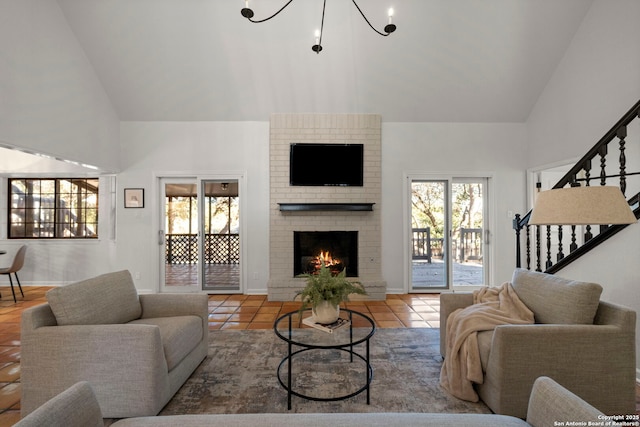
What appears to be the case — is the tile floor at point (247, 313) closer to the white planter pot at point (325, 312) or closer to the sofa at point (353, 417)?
the white planter pot at point (325, 312)

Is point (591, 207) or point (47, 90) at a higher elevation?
point (47, 90)

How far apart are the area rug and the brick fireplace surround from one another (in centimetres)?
172

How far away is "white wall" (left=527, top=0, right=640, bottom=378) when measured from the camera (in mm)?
2281

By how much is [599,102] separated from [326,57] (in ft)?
11.1

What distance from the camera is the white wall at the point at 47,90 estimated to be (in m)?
2.91

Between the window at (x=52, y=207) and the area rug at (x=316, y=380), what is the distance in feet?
13.7

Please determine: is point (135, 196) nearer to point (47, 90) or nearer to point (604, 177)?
point (47, 90)

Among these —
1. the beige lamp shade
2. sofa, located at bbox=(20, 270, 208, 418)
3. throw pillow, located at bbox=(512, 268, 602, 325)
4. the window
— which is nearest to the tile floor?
sofa, located at bbox=(20, 270, 208, 418)

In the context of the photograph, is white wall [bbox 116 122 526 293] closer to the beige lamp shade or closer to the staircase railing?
the staircase railing

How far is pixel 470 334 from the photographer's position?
199cm

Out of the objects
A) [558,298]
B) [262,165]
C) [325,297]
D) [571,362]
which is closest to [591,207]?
[558,298]

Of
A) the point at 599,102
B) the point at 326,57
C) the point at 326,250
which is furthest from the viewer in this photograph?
the point at 326,250

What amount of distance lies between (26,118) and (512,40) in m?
5.75

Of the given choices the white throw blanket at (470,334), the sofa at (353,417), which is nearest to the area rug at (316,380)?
the white throw blanket at (470,334)
